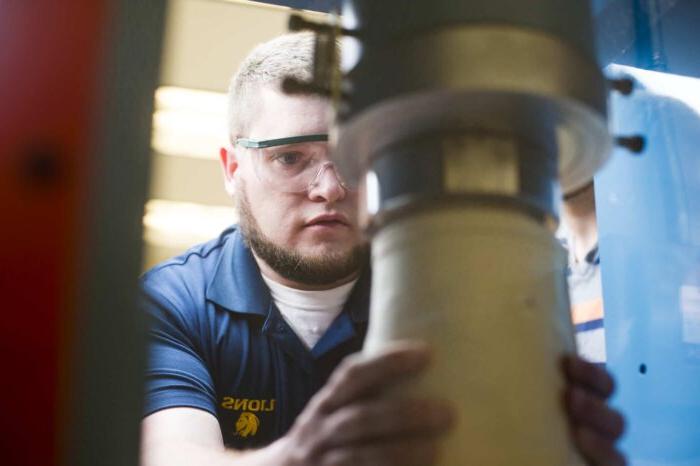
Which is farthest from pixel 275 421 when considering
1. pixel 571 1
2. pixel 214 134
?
pixel 571 1

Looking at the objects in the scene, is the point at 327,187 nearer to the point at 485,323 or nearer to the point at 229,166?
the point at 229,166

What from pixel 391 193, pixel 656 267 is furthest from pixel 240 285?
pixel 656 267

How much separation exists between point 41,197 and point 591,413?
0.92 ft

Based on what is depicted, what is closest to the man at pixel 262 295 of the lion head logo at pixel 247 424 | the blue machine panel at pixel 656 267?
the lion head logo at pixel 247 424

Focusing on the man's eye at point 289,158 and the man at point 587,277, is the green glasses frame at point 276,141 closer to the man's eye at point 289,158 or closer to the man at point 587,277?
the man's eye at point 289,158

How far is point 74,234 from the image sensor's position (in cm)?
28

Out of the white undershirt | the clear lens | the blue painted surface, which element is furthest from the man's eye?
the blue painted surface

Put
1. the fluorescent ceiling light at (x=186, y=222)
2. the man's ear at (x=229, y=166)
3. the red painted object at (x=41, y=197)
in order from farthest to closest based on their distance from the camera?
the man's ear at (x=229, y=166), the fluorescent ceiling light at (x=186, y=222), the red painted object at (x=41, y=197)

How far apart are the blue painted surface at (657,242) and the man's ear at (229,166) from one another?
368 millimetres

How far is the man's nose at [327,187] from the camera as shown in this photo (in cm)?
55

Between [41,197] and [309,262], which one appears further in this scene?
[309,262]

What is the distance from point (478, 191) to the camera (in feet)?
1.03

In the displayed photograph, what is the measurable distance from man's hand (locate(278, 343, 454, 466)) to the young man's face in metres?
0.21

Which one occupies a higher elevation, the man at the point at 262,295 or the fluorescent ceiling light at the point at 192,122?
the fluorescent ceiling light at the point at 192,122
